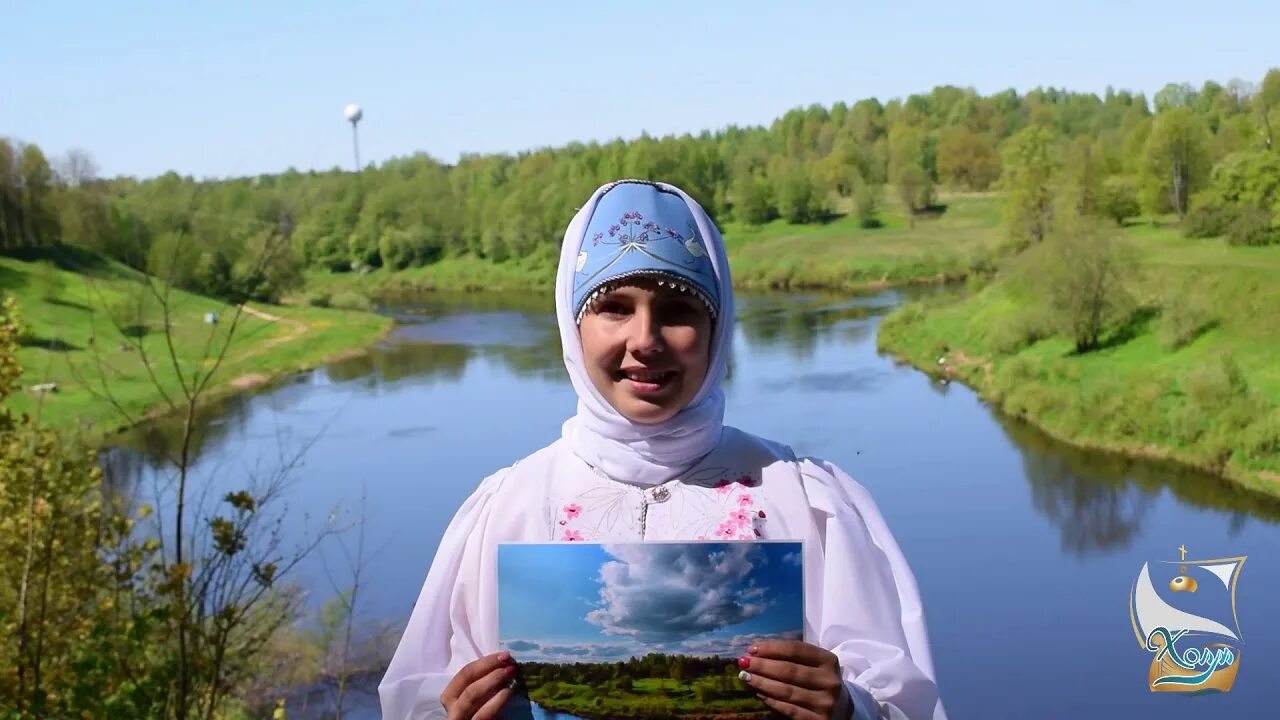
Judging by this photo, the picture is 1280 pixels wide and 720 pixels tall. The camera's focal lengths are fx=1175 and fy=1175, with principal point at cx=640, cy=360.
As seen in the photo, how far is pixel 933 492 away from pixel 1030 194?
13635 millimetres

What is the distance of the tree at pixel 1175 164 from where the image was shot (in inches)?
835

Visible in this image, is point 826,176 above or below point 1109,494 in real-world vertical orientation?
above

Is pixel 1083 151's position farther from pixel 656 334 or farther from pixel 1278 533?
pixel 656 334

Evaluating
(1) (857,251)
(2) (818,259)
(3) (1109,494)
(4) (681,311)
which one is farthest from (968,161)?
(4) (681,311)

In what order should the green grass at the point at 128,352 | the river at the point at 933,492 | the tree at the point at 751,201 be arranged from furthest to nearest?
the tree at the point at 751,201 → the green grass at the point at 128,352 → the river at the point at 933,492

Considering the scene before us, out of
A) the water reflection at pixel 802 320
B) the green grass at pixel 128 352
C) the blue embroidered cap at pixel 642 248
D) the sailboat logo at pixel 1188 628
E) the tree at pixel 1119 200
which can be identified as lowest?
the sailboat logo at pixel 1188 628

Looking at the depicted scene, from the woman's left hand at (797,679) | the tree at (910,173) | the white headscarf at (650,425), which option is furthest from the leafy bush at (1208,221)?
the woman's left hand at (797,679)

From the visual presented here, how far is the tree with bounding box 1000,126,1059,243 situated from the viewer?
23.1 m

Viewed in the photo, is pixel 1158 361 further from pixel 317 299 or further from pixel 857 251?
pixel 317 299

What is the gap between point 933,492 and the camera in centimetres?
1166

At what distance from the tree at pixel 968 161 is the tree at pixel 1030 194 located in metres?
6.57

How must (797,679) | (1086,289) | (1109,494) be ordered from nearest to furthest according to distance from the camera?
(797,679), (1109,494), (1086,289)

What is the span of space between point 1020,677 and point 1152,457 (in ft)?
15.8

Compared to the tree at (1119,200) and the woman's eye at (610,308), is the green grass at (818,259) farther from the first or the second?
the woman's eye at (610,308)
